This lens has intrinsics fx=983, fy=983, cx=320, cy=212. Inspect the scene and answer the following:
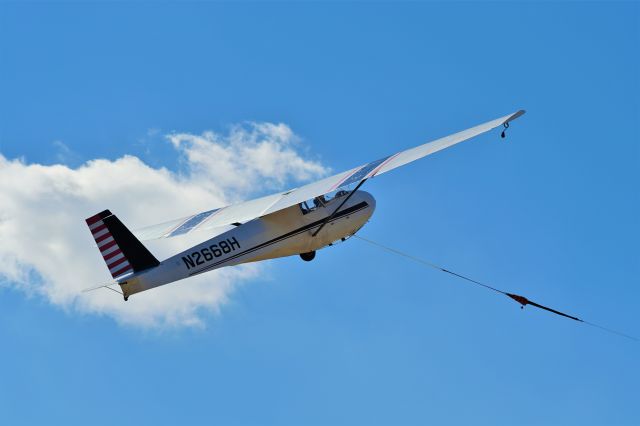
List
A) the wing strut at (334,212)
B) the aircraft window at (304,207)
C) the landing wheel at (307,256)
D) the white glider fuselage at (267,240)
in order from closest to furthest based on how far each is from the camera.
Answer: the white glider fuselage at (267,240)
the aircraft window at (304,207)
the wing strut at (334,212)
the landing wheel at (307,256)

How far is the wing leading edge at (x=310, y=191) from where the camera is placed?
27219mm

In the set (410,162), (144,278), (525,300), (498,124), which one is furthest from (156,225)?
(525,300)

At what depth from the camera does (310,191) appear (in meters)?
28.2

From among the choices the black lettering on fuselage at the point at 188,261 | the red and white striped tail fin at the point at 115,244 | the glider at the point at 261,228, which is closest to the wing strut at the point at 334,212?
the glider at the point at 261,228

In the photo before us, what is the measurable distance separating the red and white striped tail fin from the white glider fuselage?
1.00 feet

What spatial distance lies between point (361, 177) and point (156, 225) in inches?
310

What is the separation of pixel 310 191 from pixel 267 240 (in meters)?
1.89

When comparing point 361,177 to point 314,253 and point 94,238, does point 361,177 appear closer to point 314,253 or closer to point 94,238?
point 314,253

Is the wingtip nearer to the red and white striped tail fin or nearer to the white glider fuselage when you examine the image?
the white glider fuselage

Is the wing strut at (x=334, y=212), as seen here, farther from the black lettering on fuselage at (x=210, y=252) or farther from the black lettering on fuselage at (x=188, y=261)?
the black lettering on fuselage at (x=188, y=261)

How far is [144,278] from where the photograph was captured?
25922mm

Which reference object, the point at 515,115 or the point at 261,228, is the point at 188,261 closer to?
the point at 261,228

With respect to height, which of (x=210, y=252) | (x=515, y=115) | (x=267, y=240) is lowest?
(x=210, y=252)

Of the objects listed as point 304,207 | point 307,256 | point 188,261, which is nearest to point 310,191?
point 304,207
